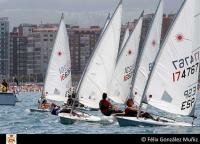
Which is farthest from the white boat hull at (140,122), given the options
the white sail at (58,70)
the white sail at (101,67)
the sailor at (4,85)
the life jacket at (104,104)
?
the sailor at (4,85)

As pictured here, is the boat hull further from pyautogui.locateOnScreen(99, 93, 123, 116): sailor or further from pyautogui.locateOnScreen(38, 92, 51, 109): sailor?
pyautogui.locateOnScreen(99, 93, 123, 116): sailor

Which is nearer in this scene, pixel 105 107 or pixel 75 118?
pixel 105 107

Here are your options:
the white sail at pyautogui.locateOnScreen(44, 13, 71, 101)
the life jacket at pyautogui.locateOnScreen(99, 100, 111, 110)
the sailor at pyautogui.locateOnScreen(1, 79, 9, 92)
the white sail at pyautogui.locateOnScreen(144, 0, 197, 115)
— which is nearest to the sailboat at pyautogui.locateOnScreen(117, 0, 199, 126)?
the white sail at pyautogui.locateOnScreen(144, 0, 197, 115)

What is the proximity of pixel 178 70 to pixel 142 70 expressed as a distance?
507 inches

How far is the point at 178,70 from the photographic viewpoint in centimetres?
3047

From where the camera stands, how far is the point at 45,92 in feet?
180

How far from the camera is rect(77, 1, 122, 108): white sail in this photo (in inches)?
1630

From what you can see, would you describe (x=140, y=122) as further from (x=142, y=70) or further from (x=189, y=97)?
(x=142, y=70)

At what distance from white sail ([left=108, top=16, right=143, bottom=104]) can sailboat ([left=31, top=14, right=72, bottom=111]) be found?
493 centimetres

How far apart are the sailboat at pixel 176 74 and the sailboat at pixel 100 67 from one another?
10051mm

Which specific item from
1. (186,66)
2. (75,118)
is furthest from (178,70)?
(75,118)

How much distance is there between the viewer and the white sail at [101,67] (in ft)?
136

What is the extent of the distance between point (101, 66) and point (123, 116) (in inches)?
471
